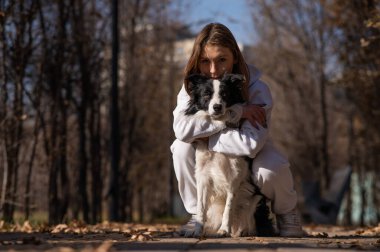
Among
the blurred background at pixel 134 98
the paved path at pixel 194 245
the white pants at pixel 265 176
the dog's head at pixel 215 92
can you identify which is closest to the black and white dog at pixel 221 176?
the dog's head at pixel 215 92

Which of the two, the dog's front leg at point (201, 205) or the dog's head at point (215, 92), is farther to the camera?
the dog's front leg at point (201, 205)

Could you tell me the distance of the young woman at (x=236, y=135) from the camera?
5852 millimetres

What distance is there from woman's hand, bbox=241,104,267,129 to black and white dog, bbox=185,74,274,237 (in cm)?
9

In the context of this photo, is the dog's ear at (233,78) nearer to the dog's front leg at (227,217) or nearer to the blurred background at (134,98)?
the dog's front leg at (227,217)

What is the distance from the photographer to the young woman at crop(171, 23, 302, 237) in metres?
5.85

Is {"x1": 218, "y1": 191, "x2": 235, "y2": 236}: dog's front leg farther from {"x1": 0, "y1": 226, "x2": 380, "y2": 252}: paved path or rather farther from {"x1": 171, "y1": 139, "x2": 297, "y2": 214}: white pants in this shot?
{"x1": 171, "y1": 139, "x2": 297, "y2": 214}: white pants

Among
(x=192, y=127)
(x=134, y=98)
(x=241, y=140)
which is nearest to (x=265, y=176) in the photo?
(x=241, y=140)

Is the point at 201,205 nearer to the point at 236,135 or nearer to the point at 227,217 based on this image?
the point at 227,217

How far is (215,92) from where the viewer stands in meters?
5.62

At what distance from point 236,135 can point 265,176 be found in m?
0.48

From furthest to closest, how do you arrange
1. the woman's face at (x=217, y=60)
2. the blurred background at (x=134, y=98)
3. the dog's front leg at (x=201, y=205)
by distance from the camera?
the blurred background at (x=134, y=98), the woman's face at (x=217, y=60), the dog's front leg at (x=201, y=205)

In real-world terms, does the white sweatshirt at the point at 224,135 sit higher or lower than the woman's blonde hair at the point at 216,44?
lower

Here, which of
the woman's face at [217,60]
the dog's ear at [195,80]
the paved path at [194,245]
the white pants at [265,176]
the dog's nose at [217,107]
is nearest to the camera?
the paved path at [194,245]

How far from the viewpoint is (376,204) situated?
74.0 feet
